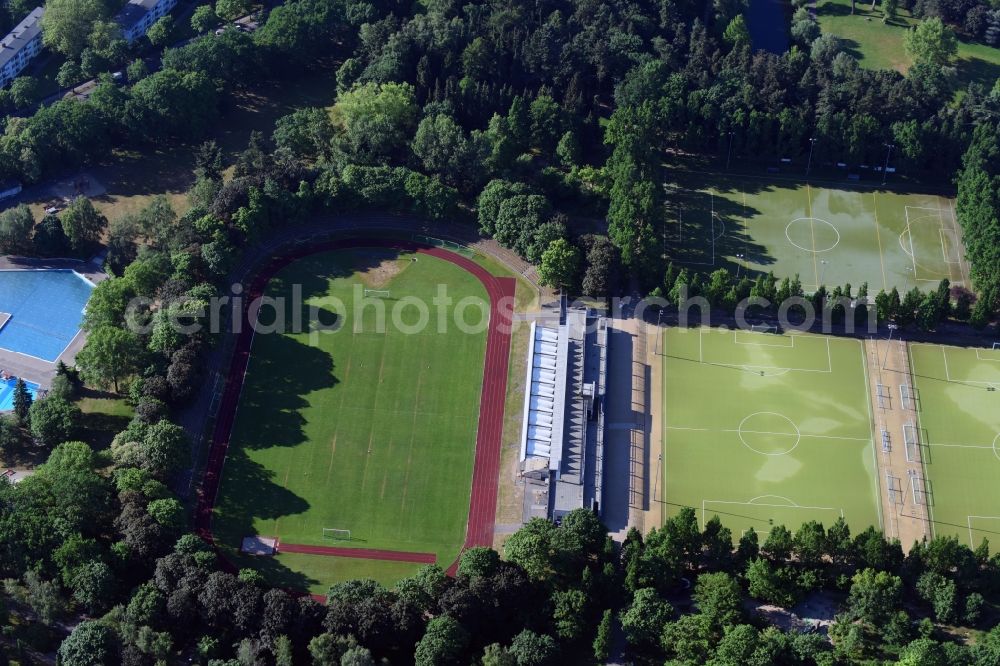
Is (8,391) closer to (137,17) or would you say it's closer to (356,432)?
(356,432)

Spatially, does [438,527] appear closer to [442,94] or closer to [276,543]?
[276,543]

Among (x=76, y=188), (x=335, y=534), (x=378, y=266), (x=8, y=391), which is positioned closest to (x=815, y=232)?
(x=378, y=266)

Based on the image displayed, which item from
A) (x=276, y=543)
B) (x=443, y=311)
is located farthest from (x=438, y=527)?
(x=443, y=311)

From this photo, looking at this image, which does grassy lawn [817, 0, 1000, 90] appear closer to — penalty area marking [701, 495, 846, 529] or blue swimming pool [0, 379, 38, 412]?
penalty area marking [701, 495, 846, 529]

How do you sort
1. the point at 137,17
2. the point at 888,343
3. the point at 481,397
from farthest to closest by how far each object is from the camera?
1. the point at 137,17
2. the point at 888,343
3. the point at 481,397

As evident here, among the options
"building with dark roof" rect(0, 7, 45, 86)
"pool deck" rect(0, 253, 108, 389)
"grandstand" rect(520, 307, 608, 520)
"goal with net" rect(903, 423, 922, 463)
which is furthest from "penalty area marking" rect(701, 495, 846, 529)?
"building with dark roof" rect(0, 7, 45, 86)
